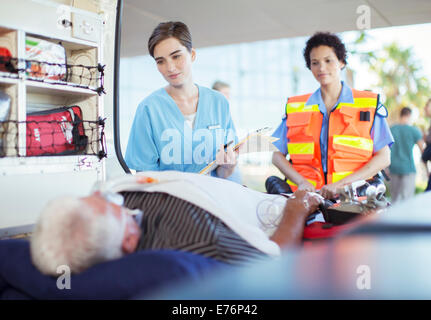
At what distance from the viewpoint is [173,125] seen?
1.77 metres

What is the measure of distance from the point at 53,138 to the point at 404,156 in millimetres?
3385

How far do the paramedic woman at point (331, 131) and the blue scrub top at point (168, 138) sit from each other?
33cm

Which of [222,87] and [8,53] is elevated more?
[222,87]

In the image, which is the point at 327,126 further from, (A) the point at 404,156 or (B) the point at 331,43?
(A) the point at 404,156

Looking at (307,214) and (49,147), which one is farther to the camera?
(49,147)

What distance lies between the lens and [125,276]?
72 cm

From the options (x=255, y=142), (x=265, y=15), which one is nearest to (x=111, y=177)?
(x=255, y=142)

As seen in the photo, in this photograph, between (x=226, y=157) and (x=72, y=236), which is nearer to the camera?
(x=72, y=236)

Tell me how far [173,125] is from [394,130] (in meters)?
2.93

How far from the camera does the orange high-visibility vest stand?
73.6 inches

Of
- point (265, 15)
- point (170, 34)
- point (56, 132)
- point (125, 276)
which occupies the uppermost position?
point (265, 15)

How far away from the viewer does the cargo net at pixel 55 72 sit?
122 cm
